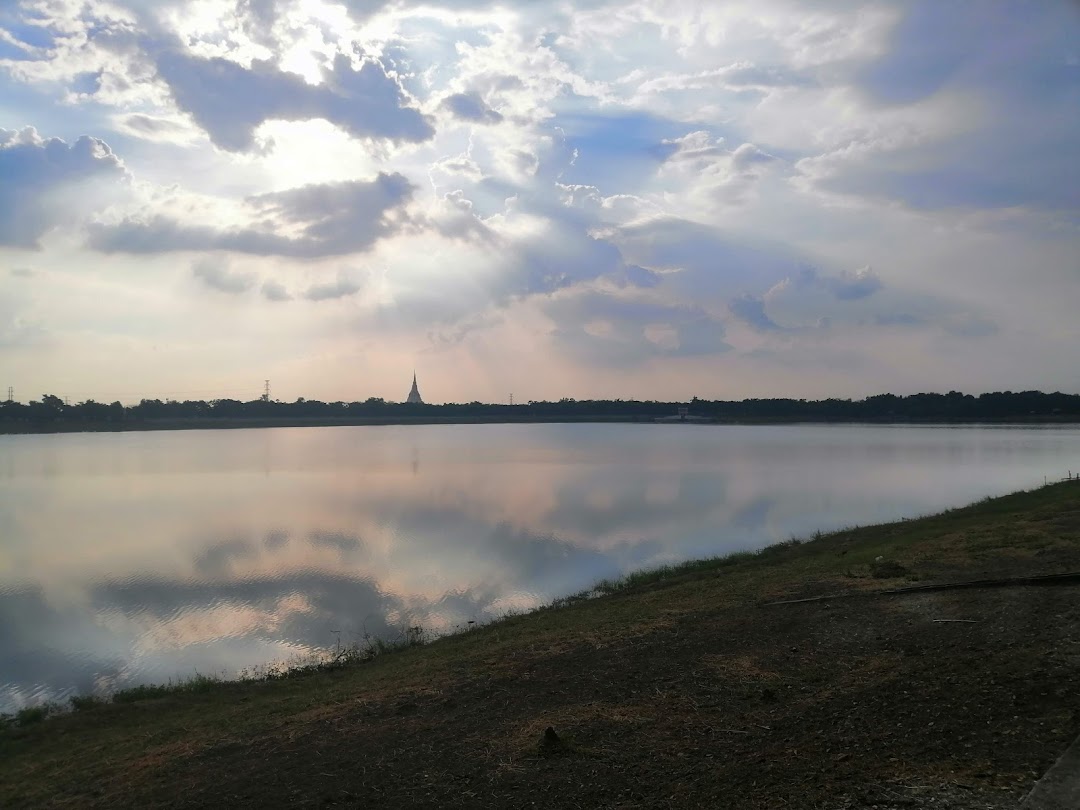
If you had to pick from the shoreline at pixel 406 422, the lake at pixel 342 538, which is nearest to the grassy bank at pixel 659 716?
the lake at pixel 342 538

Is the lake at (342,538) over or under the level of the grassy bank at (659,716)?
under

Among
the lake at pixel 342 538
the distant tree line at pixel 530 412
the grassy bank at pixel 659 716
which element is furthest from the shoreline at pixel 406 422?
the grassy bank at pixel 659 716

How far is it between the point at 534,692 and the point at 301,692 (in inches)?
159

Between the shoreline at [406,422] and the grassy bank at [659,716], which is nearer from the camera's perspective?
the grassy bank at [659,716]

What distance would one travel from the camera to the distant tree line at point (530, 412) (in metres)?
121

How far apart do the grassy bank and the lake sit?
345cm

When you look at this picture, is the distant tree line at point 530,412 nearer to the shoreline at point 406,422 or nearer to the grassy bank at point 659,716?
the shoreline at point 406,422

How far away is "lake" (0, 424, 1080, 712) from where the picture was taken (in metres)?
14.4

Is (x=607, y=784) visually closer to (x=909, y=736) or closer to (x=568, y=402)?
(x=909, y=736)

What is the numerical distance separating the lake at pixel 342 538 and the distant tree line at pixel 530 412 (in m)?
78.0

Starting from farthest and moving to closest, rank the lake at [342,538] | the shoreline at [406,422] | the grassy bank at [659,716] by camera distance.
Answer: the shoreline at [406,422], the lake at [342,538], the grassy bank at [659,716]

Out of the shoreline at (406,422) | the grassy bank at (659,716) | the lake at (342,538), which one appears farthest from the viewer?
the shoreline at (406,422)

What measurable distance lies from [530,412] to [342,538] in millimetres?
152373

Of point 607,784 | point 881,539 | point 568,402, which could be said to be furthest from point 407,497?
point 568,402
